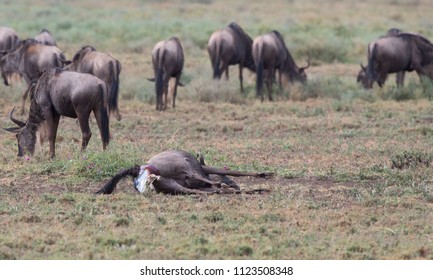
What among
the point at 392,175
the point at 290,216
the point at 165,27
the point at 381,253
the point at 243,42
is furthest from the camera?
the point at 165,27

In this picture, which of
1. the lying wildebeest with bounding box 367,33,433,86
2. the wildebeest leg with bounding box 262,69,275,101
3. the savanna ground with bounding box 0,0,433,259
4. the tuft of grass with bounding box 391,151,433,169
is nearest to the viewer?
the savanna ground with bounding box 0,0,433,259

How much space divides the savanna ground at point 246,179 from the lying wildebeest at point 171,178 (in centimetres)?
15

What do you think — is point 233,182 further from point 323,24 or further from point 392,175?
point 323,24

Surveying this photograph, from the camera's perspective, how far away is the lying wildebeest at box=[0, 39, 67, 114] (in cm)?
1530

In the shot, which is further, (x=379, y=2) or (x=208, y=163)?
(x=379, y=2)

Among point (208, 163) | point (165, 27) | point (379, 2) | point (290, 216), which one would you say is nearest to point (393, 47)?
point (208, 163)

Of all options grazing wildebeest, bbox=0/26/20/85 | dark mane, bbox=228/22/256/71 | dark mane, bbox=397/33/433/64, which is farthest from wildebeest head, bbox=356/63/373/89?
grazing wildebeest, bbox=0/26/20/85

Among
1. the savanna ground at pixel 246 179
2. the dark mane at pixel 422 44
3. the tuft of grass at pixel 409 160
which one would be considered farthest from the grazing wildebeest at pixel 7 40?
the tuft of grass at pixel 409 160

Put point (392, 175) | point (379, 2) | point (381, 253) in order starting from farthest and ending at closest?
point (379, 2)
point (392, 175)
point (381, 253)

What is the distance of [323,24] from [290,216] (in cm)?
2485

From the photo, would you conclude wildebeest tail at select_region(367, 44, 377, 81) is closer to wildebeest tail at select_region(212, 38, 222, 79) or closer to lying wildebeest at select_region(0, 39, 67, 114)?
wildebeest tail at select_region(212, 38, 222, 79)

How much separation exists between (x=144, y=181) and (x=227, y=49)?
394 inches

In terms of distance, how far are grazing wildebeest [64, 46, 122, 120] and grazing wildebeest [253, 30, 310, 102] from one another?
401cm

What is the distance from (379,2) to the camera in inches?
1902
